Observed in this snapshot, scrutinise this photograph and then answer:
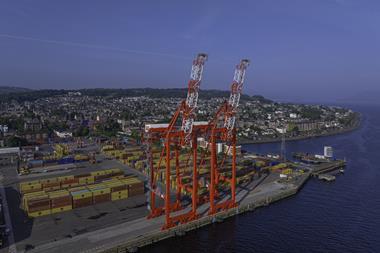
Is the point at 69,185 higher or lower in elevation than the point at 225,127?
lower

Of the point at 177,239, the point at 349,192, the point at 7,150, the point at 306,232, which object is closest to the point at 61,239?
the point at 177,239

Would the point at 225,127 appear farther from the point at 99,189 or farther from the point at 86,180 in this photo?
the point at 86,180

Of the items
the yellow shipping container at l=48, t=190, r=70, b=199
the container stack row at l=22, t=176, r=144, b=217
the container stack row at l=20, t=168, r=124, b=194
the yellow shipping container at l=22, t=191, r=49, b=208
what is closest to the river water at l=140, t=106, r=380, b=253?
the container stack row at l=22, t=176, r=144, b=217

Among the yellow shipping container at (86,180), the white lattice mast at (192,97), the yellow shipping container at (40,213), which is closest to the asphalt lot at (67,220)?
the yellow shipping container at (40,213)

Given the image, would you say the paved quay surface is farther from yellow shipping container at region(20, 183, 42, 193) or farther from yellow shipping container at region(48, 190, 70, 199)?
yellow shipping container at region(20, 183, 42, 193)

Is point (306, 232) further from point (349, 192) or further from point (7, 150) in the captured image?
point (7, 150)

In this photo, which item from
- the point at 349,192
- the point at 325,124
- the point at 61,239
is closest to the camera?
the point at 61,239

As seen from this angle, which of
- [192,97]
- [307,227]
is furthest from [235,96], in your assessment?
[307,227]
